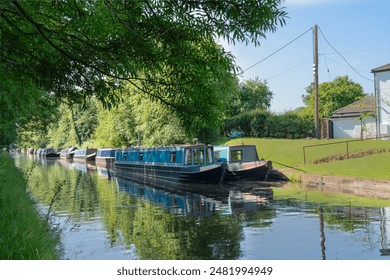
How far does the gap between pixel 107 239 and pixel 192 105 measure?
5.48 m

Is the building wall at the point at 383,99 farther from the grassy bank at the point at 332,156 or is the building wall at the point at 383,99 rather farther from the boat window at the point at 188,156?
the boat window at the point at 188,156

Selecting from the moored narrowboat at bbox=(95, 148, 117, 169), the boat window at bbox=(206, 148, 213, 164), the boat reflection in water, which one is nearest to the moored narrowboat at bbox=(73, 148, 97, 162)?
the moored narrowboat at bbox=(95, 148, 117, 169)

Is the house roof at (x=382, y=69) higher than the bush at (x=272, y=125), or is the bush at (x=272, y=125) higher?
the house roof at (x=382, y=69)

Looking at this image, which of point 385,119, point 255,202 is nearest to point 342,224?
point 255,202

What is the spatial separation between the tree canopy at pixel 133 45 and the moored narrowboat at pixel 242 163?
1599cm

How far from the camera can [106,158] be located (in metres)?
Result: 42.1

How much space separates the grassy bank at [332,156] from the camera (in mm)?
18656

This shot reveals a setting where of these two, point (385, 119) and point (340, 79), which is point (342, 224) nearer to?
point (385, 119)

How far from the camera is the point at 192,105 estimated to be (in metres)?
5.55

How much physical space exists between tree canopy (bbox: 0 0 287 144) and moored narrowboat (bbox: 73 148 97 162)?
47.0 meters

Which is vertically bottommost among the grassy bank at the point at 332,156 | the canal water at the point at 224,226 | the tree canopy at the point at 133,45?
the canal water at the point at 224,226

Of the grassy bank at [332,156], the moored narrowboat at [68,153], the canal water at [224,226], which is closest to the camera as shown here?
the canal water at [224,226]

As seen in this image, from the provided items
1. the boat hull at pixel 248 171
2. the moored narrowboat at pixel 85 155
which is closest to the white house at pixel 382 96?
the boat hull at pixel 248 171

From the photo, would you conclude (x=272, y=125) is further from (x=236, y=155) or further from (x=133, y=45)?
(x=133, y=45)
